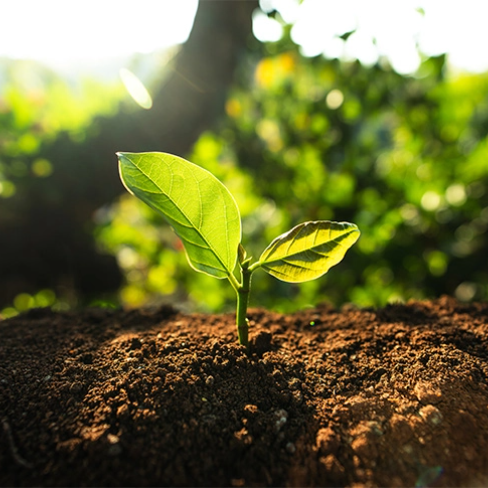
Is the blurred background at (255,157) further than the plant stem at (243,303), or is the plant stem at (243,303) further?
the blurred background at (255,157)

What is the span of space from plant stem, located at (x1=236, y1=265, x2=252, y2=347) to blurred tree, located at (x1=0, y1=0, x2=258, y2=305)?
1.65m

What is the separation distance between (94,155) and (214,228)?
5.48ft

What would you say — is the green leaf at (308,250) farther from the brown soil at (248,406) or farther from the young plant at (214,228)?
the brown soil at (248,406)

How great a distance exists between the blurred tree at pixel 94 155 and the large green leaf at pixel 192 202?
1.54m

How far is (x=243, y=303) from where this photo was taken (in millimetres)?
750

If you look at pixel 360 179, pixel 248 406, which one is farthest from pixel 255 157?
pixel 248 406

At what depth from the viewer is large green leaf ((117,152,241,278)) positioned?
0.65 metres

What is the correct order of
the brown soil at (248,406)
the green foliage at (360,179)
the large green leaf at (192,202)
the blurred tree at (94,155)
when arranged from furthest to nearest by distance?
the blurred tree at (94,155) → the green foliage at (360,179) → the large green leaf at (192,202) → the brown soil at (248,406)

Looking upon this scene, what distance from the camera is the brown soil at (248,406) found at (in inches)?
21.2

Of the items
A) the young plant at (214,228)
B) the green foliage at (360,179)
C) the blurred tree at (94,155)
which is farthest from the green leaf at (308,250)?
the blurred tree at (94,155)

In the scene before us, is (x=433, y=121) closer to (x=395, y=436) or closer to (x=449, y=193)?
(x=449, y=193)

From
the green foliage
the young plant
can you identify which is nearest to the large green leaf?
the young plant

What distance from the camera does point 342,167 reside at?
207cm

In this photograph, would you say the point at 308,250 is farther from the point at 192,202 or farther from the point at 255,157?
the point at 255,157
